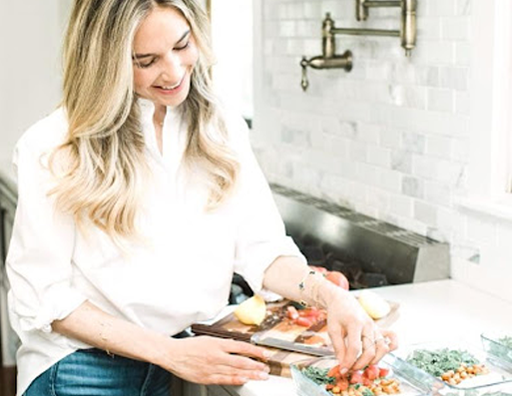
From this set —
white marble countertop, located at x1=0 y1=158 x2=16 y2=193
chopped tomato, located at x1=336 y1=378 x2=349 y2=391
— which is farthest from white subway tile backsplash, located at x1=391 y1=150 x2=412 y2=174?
white marble countertop, located at x1=0 y1=158 x2=16 y2=193

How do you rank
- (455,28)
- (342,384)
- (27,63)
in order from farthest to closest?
(27,63) < (455,28) < (342,384)

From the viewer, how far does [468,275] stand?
2828 mm

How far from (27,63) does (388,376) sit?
12.1ft

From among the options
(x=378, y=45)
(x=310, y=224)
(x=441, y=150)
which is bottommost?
(x=310, y=224)

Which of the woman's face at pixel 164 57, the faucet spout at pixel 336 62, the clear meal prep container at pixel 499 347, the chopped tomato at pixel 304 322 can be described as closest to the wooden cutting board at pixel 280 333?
the chopped tomato at pixel 304 322

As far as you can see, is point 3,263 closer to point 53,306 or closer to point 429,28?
point 429,28

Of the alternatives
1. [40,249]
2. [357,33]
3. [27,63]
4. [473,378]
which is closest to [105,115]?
[40,249]

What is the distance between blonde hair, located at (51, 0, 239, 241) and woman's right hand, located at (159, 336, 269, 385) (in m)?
0.26

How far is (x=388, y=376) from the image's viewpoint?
6.53ft

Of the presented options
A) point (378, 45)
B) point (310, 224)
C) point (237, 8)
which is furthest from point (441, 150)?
point (237, 8)

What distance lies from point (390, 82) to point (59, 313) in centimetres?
147

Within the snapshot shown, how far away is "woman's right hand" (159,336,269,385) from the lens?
205 centimetres

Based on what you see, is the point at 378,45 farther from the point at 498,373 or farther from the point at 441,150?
the point at 498,373

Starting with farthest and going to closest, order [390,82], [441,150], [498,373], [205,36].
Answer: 1. [390,82]
2. [441,150]
3. [205,36]
4. [498,373]
